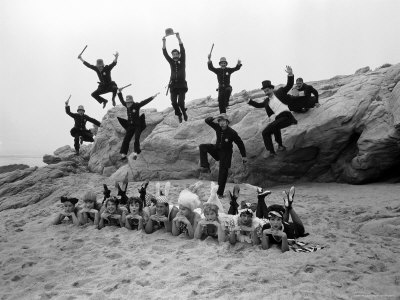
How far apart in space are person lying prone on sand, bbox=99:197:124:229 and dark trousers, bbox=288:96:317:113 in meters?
5.88

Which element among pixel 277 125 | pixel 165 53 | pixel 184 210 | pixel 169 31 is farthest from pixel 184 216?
pixel 169 31

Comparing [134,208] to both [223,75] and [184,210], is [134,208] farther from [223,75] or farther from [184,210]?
[223,75]

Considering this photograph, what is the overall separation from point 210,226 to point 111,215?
2.36m

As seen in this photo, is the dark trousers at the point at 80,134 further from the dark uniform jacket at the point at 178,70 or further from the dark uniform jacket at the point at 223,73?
the dark uniform jacket at the point at 223,73

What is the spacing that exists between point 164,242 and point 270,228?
2.00 m

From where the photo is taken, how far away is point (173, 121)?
45.5ft

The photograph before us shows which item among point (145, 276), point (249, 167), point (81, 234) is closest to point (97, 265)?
point (145, 276)

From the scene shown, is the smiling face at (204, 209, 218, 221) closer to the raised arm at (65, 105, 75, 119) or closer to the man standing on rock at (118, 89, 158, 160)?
the man standing on rock at (118, 89, 158, 160)

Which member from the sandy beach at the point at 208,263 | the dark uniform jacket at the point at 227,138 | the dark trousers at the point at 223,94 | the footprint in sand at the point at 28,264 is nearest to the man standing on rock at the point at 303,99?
the dark trousers at the point at 223,94

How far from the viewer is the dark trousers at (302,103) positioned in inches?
387

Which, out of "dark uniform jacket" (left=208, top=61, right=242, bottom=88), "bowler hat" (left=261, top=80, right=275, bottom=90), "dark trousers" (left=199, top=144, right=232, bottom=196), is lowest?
"dark trousers" (left=199, top=144, right=232, bottom=196)

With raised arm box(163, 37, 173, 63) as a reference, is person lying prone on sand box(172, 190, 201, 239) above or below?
below

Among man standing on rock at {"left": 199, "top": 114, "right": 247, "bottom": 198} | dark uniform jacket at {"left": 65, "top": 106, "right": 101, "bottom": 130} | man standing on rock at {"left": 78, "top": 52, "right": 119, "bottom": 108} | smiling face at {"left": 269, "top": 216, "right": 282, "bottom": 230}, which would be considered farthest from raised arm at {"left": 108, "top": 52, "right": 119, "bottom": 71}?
smiling face at {"left": 269, "top": 216, "right": 282, "bottom": 230}

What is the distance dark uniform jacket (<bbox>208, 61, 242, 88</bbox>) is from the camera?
10525mm
